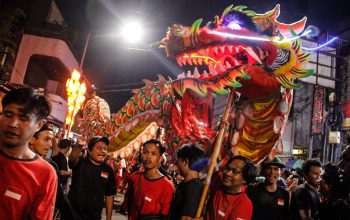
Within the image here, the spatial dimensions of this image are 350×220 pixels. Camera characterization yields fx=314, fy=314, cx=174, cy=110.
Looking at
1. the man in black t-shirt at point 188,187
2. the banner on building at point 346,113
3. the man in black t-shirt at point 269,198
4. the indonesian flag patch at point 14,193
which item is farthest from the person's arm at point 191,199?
the banner on building at point 346,113

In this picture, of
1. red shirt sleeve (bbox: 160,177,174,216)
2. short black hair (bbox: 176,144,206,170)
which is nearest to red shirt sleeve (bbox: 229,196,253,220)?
short black hair (bbox: 176,144,206,170)

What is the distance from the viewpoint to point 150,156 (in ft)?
12.4

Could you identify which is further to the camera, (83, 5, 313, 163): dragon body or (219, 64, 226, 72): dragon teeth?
(219, 64, 226, 72): dragon teeth

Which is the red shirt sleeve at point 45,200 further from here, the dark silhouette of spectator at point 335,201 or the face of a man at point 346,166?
the face of a man at point 346,166

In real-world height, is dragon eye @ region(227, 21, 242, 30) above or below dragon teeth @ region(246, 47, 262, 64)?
above

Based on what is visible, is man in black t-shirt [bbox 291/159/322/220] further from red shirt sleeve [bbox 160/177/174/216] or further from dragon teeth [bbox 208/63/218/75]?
dragon teeth [bbox 208/63/218/75]

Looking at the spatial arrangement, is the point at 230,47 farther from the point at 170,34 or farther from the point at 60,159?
the point at 60,159

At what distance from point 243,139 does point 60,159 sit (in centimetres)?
350

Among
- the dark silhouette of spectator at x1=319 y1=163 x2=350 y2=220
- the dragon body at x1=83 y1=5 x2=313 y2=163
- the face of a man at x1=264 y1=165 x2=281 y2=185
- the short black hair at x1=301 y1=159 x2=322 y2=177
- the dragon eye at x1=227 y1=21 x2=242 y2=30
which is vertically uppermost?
the dragon eye at x1=227 y1=21 x2=242 y2=30

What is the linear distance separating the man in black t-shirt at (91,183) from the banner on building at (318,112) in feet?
52.0

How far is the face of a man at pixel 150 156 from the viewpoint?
3756mm

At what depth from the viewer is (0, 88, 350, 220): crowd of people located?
6.53ft

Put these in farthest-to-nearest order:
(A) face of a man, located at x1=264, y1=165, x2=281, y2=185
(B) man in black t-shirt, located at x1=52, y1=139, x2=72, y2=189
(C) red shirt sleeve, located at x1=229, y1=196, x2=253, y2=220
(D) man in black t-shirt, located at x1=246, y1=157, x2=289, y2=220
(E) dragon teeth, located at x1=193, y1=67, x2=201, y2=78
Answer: (B) man in black t-shirt, located at x1=52, y1=139, x2=72, y2=189 < (E) dragon teeth, located at x1=193, y1=67, x2=201, y2=78 < (A) face of a man, located at x1=264, y1=165, x2=281, y2=185 < (D) man in black t-shirt, located at x1=246, y1=157, x2=289, y2=220 < (C) red shirt sleeve, located at x1=229, y1=196, x2=253, y2=220

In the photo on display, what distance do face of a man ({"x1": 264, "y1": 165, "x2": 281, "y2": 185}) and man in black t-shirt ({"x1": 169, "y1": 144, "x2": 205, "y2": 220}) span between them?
1.16 meters
